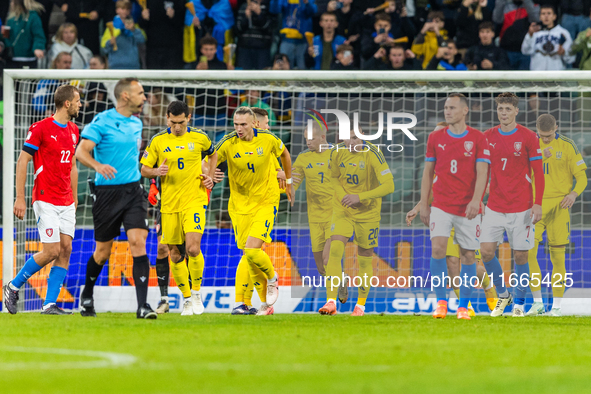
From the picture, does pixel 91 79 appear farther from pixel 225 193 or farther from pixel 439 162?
pixel 439 162

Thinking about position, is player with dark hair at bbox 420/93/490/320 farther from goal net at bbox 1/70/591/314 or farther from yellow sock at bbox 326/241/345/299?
yellow sock at bbox 326/241/345/299

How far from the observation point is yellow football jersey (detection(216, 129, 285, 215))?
9.31 metres

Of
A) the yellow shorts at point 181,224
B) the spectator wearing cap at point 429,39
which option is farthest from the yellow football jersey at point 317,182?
the spectator wearing cap at point 429,39

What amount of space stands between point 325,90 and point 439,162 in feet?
6.91

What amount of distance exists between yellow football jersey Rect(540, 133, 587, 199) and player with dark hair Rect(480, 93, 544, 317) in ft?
1.38

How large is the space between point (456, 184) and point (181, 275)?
3.44 metres

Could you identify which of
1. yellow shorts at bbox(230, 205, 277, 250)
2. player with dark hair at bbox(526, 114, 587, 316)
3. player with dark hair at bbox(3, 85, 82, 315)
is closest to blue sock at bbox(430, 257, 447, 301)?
player with dark hair at bbox(526, 114, 587, 316)

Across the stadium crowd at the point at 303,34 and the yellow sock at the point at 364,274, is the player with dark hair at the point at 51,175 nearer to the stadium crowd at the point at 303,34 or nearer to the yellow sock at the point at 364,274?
the yellow sock at the point at 364,274

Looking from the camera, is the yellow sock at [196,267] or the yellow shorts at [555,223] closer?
the yellow sock at [196,267]

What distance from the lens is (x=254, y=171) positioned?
9320 mm

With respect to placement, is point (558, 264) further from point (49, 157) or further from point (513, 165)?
point (49, 157)

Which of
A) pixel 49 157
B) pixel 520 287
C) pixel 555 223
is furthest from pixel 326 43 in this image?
pixel 49 157

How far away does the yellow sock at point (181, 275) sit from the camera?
9.39 metres

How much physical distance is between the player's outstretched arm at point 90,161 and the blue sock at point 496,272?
4.74 metres
